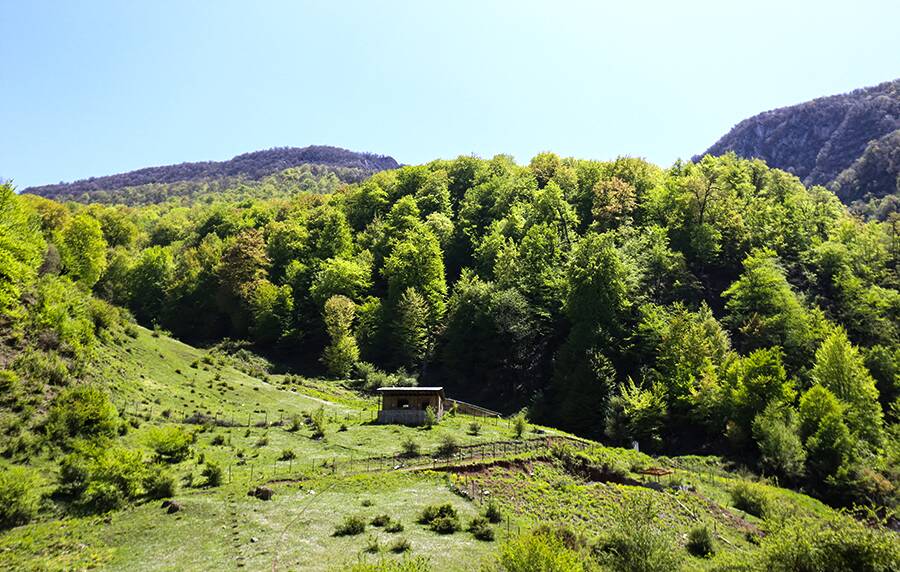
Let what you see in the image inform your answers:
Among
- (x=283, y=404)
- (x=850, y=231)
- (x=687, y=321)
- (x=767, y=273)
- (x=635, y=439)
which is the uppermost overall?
(x=850, y=231)

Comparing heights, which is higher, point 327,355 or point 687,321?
point 687,321

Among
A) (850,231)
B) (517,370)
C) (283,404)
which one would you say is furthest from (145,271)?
(850,231)

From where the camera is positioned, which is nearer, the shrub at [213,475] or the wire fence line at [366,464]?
the shrub at [213,475]

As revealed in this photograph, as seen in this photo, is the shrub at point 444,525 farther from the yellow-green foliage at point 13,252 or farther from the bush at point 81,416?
the yellow-green foliage at point 13,252

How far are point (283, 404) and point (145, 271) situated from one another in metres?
66.2

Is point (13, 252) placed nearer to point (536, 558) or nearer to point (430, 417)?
point (430, 417)

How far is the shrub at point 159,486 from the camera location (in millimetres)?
35609

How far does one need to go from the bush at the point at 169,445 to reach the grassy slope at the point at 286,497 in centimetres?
88

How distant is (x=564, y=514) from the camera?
132 feet

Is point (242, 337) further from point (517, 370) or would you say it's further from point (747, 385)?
point (747, 385)

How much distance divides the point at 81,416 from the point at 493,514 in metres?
31.3

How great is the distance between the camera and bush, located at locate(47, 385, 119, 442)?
1617 inches

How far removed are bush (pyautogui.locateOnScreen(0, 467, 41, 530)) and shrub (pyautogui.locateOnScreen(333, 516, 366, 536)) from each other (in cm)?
1708

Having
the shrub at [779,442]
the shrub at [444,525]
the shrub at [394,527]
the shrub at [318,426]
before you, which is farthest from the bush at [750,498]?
the shrub at [318,426]
